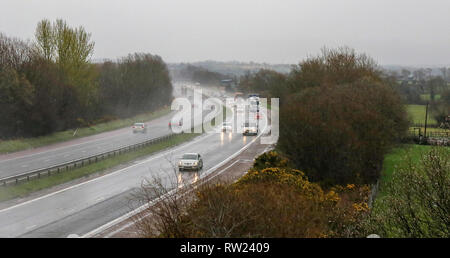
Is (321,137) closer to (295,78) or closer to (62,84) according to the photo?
(295,78)

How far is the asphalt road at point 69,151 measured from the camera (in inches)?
1224

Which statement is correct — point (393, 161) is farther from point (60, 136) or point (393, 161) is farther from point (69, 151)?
point (60, 136)

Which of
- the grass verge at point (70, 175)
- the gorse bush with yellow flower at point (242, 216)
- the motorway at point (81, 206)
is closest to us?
the gorse bush with yellow flower at point (242, 216)

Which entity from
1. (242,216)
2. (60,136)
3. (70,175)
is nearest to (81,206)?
(70,175)

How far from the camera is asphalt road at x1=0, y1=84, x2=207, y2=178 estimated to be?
3108cm

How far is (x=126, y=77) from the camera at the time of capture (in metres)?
79.4

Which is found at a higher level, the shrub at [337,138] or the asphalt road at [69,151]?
the shrub at [337,138]

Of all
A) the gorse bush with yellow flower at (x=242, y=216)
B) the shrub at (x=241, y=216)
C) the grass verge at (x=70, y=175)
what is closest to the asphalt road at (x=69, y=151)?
the grass verge at (x=70, y=175)

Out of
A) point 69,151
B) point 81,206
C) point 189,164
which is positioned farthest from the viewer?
point 69,151

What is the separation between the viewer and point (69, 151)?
3897 centimetres

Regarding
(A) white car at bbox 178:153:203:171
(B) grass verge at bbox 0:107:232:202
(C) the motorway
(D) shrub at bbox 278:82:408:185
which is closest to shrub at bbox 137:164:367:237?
(C) the motorway

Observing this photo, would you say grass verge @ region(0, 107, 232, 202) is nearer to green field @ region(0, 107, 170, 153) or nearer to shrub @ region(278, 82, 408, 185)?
green field @ region(0, 107, 170, 153)

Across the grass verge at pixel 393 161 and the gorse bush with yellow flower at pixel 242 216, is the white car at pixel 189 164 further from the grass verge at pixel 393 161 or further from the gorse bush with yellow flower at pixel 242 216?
the gorse bush with yellow flower at pixel 242 216

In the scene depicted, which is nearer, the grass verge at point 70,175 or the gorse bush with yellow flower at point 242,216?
the gorse bush with yellow flower at point 242,216
